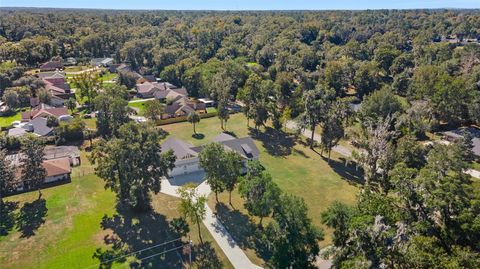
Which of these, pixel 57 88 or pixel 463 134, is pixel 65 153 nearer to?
pixel 57 88

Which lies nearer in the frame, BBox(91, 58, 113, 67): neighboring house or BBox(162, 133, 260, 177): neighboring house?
BBox(162, 133, 260, 177): neighboring house

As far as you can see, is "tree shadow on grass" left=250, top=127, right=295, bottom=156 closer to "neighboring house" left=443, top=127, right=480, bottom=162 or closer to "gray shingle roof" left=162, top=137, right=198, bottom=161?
"gray shingle roof" left=162, top=137, right=198, bottom=161

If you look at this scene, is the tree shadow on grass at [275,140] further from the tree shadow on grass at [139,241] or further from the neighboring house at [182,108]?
the tree shadow on grass at [139,241]

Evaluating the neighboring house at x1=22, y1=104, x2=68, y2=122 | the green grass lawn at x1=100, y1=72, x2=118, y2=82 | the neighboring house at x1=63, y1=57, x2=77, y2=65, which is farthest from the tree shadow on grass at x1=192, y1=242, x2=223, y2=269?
the neighboring house at x1=63, y1=57, x2=77, y2=65

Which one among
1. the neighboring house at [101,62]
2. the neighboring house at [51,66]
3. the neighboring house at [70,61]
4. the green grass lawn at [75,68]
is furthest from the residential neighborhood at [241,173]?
the neighboring house at [70,61]

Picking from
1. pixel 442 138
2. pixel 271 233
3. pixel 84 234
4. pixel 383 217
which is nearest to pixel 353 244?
pixel 383 217
